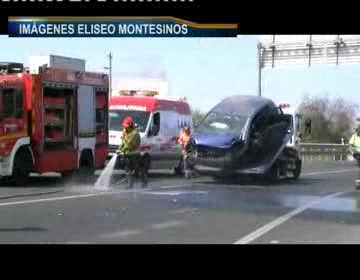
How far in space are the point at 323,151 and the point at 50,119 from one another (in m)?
23.6

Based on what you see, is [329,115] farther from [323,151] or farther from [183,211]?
[183,211]

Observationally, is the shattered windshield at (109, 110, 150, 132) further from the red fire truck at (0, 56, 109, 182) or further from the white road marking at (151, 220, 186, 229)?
the white road marking at (151, 220, 186, 229)

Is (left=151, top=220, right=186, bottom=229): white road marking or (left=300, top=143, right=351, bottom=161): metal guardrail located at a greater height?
(left=151, top=220, right=186, bottom=229): white road marking

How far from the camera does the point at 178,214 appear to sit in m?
12.4

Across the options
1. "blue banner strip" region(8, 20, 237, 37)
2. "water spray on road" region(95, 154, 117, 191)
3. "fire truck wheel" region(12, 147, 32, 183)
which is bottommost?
"water spray on road" region(95, 154, 117, 191)

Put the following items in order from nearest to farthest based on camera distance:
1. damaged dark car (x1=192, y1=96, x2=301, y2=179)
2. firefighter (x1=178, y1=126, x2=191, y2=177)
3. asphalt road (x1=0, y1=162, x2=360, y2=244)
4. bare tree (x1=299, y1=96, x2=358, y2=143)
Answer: asphalt road (x1=0, y1=162, x2=360, y2=244)
damaged dark car (x1=192, y1=96, x2=301, y2=179)
firefighter (x1=178, y1=126, x2=191, y2=177)
bare tree (x1=299, y1=96, x2=358, y2=143)

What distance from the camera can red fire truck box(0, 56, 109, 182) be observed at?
16500 millimetres

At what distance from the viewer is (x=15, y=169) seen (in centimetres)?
1658

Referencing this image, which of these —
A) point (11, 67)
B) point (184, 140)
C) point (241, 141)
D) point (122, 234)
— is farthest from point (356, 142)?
point (122, 234)

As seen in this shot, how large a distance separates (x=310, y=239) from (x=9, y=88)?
30.6 ft

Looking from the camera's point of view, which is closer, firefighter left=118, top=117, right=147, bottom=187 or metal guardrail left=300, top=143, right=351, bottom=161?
firefighter left=118, top=117, right=147, bottom=187

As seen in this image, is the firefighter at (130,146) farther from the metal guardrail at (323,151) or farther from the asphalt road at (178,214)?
the metal guardrail at (323,151)

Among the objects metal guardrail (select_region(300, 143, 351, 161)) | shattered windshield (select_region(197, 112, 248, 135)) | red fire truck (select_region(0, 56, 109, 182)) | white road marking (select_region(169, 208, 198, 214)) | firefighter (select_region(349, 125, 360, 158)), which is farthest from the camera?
metal guardrail (select_region(300, 143, 351, 161))

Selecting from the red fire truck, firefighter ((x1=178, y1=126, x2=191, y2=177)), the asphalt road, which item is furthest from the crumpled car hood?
the red fire truck
